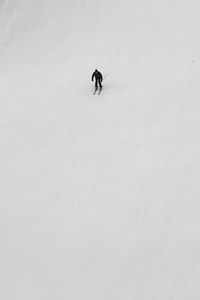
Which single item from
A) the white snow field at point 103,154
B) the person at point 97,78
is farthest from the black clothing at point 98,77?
the white snow field at point 103,154

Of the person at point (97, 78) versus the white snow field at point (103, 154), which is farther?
the person at point (97, 78)

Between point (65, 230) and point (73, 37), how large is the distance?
13239 mm

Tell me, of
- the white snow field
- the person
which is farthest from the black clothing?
the white snow field

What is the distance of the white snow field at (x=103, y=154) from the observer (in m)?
9.19

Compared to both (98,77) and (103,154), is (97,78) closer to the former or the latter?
(98,77)

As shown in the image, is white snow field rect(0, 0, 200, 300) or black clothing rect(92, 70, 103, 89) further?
black clothing rect(92, 70, 103, 89)

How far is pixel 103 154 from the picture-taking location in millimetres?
12750

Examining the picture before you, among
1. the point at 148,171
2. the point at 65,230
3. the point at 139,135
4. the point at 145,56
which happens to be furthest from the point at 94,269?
the point at 145,56

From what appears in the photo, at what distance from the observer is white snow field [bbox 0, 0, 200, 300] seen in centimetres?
919

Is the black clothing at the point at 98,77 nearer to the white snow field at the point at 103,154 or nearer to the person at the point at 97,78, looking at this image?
the person at the point at 97,78

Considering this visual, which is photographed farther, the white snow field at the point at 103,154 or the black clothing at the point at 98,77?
the black clothing at the point at 98,77

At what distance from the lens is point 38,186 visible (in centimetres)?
1181

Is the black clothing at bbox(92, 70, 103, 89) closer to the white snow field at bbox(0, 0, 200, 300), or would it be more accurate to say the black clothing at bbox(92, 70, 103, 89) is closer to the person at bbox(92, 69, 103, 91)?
the person at bbox(92, 69, 103, 91)

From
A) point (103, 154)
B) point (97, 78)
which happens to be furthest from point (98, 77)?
point (103, 154)
